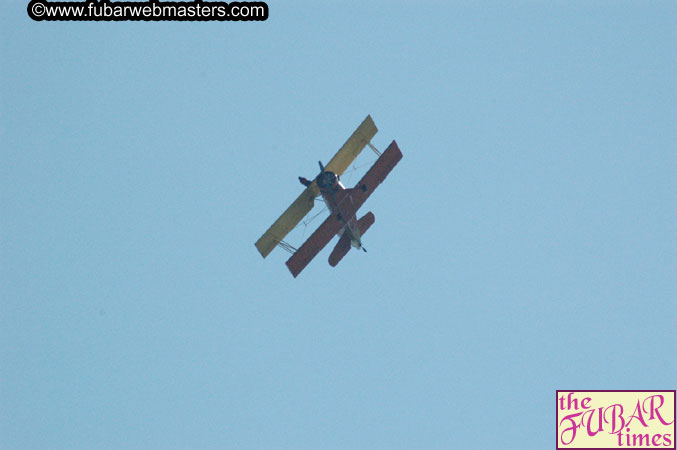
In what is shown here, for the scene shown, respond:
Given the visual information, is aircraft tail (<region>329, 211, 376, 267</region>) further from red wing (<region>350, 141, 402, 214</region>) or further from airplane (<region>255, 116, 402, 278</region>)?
red wing (<region>350, 141, 402, 214</region>)

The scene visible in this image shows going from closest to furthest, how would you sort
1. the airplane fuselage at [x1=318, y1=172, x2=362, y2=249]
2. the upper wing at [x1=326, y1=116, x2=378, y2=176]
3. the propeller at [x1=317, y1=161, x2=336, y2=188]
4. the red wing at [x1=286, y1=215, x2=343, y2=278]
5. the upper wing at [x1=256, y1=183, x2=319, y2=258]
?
the propeller at [x1=317, y1=161, x2=336, y2=188] → the airplane fuselage at [x1=318, y1=172, x2=362, y2=249] → the red wing at [x1=286, y1=215, x2=343, y2=278] → the upper wing at [x1=256, y1=183, x2=319, y2=258] → the upper wing at [x1=326, y1=116, x2=378, y2=176]

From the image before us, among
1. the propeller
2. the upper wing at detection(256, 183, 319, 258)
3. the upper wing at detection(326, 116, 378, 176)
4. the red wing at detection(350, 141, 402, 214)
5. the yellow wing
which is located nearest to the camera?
the propeller

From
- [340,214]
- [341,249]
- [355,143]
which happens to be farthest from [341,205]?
[355,143]

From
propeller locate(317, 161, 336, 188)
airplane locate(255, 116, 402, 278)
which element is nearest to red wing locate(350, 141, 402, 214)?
airplane locate(255, 116, 402, 278)

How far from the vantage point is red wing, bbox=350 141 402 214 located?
29.2 m

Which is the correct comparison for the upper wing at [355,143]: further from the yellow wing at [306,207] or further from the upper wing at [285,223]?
the upper wing at [285,223]

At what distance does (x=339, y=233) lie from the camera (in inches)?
1216

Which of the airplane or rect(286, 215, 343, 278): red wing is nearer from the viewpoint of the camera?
the airplane

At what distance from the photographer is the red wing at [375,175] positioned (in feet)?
95.8

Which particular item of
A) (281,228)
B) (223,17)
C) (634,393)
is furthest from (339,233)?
(634,393)

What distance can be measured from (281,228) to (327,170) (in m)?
2.38

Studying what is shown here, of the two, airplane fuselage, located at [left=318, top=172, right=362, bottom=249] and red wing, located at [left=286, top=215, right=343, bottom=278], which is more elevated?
airplane fuselage, located at [left=318, top=172, right=362, bottom=249]

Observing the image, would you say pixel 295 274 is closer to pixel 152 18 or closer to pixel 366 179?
pixel 366 179

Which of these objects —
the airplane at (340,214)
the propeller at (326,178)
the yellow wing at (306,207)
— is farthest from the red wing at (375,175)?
the yellow wing at (306,207)
